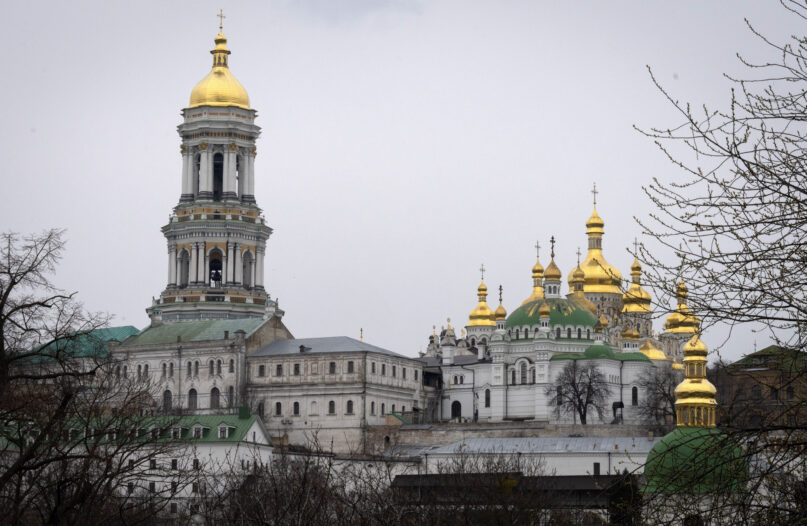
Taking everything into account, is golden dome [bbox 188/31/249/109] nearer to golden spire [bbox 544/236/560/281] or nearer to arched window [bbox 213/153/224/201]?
arched window [bbox 213/153/224/201]

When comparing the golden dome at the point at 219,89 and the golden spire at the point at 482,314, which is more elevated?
the golden dome at the point at 219,89

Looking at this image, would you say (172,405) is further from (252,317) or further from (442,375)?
(442,375)

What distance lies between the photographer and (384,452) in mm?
100688

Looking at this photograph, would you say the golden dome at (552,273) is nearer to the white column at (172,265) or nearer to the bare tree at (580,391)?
the bare tree at (580,391)

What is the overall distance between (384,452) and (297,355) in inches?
489

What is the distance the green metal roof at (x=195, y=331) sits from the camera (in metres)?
113

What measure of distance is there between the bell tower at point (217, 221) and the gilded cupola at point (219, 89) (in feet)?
0.24

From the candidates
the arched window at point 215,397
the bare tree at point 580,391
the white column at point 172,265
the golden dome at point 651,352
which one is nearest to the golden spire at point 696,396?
the bare tree at point 580,391

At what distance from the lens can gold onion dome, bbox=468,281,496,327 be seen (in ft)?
452

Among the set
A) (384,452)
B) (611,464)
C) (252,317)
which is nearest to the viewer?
(611,464)

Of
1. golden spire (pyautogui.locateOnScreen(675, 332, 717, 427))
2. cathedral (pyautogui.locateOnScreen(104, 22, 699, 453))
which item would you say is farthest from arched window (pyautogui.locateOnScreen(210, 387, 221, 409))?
golden spire (pyautogui.locateOnScreen(675, 332, 717, 427))

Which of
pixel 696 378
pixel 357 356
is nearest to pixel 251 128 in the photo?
pixel 357 356

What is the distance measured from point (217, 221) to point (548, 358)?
1007 inches

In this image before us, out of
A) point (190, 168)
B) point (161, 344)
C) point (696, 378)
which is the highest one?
point (190, 168)
